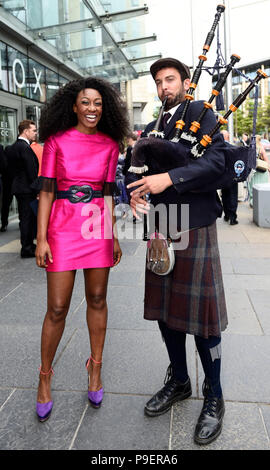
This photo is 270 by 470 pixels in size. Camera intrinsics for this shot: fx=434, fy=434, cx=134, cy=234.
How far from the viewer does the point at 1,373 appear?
2.92m

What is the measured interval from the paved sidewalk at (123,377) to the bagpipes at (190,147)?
1.29 meters

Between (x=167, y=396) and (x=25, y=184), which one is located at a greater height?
(x=25, y=184)

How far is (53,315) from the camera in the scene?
2.42m

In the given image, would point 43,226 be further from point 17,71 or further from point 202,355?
point 17,71

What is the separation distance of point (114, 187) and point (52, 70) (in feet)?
33.0

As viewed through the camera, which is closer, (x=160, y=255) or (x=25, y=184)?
(x=160, y=255)

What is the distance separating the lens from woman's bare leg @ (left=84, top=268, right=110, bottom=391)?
8.12 ft

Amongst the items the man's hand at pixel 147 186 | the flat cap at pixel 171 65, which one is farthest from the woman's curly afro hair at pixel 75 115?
the man's hand at pixel 147 186

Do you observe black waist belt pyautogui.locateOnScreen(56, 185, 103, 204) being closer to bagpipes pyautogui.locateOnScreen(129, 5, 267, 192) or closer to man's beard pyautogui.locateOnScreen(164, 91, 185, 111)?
bagpipes pyautogui.locateOnScreen(129, 5, 267, 192)

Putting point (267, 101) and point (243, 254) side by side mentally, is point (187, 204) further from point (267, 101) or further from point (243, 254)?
point (267, 101)

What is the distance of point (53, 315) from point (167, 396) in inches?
31.8

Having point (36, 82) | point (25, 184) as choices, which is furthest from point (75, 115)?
point (36, 82)

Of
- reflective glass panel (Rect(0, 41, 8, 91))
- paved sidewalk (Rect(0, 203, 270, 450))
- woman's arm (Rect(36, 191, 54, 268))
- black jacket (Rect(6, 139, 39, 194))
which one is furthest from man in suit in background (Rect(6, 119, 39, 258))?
woman's arm (Rect(36, 191, 54, 268))
